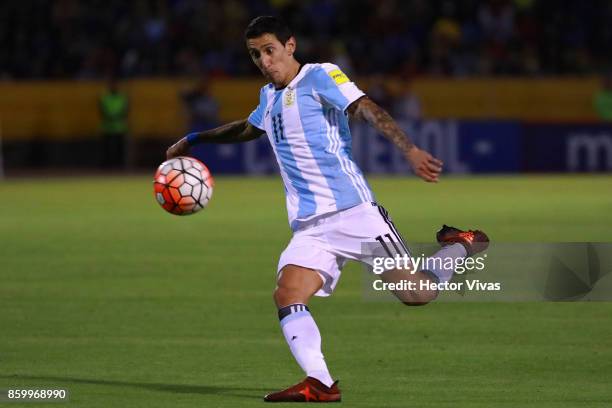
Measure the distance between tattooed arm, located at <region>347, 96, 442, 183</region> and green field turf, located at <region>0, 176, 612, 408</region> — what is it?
1.28 meters

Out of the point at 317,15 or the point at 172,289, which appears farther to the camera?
the point at 317,15

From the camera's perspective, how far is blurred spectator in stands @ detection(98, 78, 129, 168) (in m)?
29.6

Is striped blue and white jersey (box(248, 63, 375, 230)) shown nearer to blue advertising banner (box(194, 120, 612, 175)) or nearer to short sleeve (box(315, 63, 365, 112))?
short sleeve (box(315, 63, 365, 112))

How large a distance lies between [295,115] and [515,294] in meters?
4.72

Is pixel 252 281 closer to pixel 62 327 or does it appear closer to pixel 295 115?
pixel 62 327

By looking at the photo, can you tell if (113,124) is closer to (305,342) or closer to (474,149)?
(474,149)

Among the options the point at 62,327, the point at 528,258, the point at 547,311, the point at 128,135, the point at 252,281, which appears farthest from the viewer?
the point at 128,135

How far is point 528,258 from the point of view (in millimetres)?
13969

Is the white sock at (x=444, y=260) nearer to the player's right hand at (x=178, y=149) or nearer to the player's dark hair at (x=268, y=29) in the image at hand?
the player's dark hair at (x=268, y=29)

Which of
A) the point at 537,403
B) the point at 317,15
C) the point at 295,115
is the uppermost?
the point at 317,15

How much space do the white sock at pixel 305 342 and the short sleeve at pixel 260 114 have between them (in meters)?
1.25

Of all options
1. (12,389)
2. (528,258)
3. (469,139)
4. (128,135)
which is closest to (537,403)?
(12,389)

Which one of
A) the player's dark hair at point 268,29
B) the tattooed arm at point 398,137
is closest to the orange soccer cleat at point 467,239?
the tattooed arm at point 398,137

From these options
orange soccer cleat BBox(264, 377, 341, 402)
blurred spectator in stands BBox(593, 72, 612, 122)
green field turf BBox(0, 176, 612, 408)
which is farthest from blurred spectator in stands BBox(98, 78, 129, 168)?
orange soccer cleat BBox(264, 377, 341, 402)
